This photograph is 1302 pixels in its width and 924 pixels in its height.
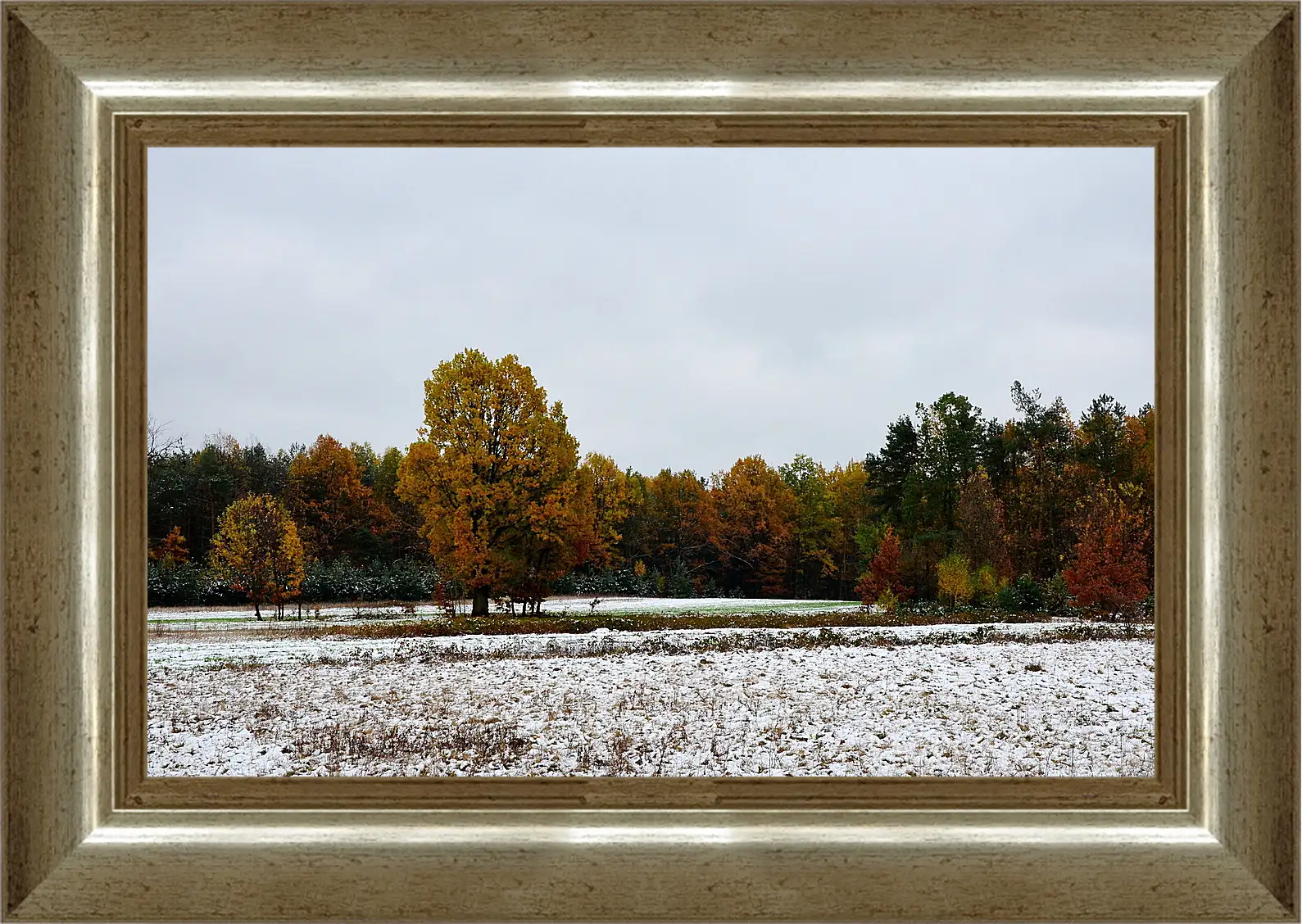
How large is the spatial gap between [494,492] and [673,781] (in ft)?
3.69

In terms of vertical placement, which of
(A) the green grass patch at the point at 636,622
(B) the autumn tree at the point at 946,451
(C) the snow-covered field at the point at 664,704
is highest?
(B) the autumn tree at the point at 946,451

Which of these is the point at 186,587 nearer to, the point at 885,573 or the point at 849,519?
the point at 849,519

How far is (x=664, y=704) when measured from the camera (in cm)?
247

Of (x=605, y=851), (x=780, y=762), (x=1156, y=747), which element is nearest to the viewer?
(x=605, y=851)

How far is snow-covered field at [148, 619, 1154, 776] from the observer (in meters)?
2.29

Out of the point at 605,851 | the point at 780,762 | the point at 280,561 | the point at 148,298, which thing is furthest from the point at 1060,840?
the point at 148,298

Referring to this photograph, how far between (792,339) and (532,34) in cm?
117

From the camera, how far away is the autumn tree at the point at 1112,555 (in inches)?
91.4

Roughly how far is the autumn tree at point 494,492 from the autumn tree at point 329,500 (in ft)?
0.50

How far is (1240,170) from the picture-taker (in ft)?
6.24

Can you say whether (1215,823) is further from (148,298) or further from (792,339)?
(148,298)

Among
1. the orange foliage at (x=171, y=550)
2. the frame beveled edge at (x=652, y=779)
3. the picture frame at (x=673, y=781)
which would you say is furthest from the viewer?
the orange foliage at (x=171, y=550)

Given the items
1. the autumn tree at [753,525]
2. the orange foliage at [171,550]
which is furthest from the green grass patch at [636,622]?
the orange foliage at [171,550]

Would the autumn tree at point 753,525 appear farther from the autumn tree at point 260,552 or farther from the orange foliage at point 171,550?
the orange foliage at point 171,550
